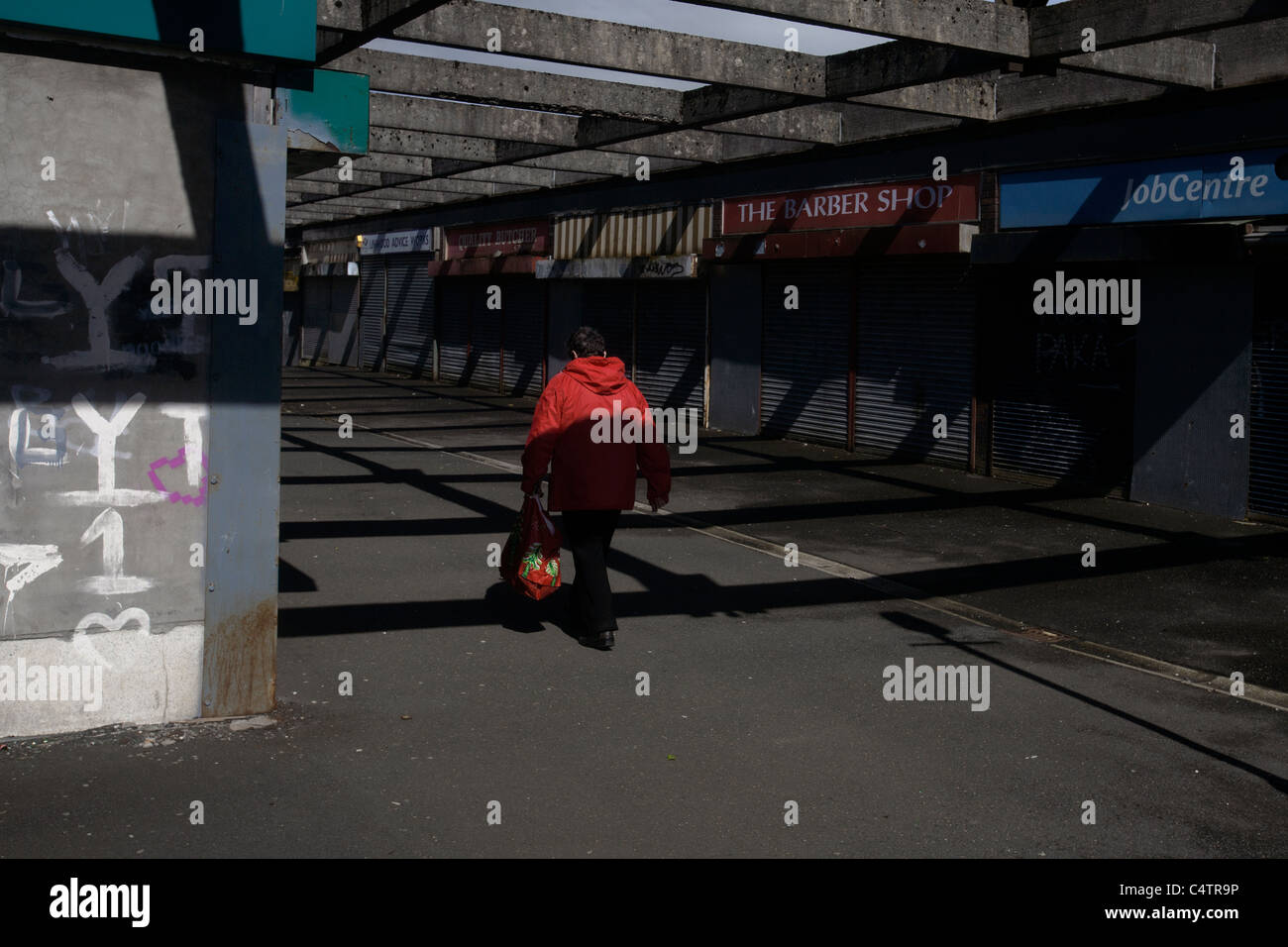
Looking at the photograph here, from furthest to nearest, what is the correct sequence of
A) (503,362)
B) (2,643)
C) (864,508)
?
1. (503,362)
2. (864,508)
3. (2,643)

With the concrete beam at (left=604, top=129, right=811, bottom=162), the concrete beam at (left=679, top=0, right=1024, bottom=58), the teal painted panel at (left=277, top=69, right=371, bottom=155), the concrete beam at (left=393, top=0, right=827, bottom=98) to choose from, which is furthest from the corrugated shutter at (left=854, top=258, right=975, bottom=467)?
the teal painted panel at (left=277, top=69, right=371, bottom=155)

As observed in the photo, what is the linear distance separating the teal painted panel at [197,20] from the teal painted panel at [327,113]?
269mm

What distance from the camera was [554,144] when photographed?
15938 millimetres

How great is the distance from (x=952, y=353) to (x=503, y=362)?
42.5 feet

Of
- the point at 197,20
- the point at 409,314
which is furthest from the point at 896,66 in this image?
the point at 409,314

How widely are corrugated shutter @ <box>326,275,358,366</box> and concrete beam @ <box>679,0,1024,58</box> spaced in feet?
86.8

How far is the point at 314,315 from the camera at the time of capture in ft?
125

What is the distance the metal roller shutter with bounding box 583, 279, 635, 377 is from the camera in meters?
22.2

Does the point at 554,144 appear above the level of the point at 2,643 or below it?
above

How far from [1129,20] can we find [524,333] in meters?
17.3

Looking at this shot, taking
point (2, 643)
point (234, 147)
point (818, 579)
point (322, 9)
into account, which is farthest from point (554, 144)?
point (2, 643)
